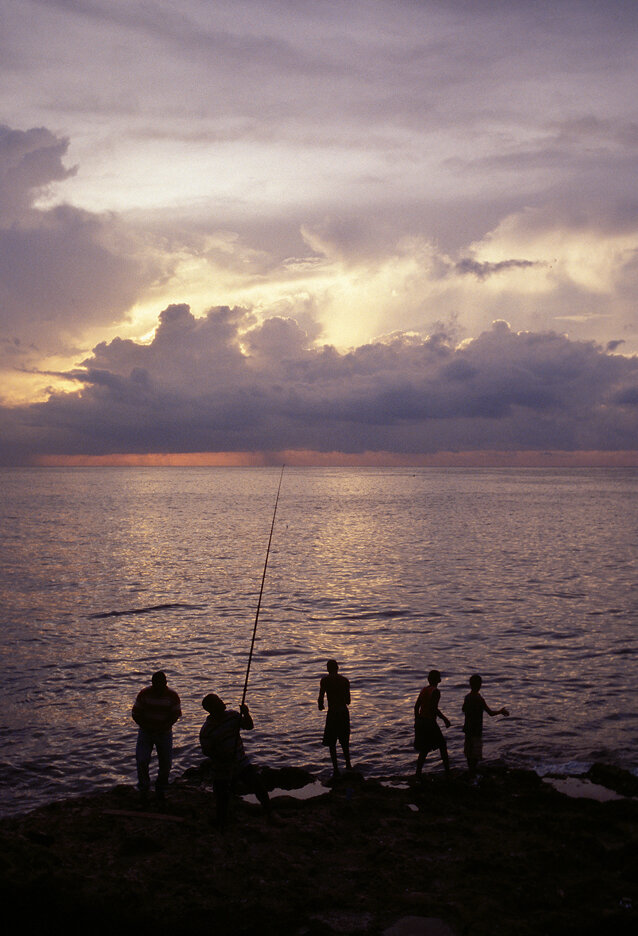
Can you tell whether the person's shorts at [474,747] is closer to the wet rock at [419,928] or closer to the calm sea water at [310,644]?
the calm sea water at [310,644]

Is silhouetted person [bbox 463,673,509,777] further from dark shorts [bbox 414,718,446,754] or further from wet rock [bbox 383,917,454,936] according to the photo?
wet rock [bbox 383,917,454,936]

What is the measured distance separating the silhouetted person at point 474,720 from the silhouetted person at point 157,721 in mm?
5167

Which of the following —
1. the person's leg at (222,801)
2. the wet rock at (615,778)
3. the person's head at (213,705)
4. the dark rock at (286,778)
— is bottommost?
the dark rock at (286,778)

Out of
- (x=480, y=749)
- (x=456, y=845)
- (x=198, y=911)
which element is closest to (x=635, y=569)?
(x=480, y=749)

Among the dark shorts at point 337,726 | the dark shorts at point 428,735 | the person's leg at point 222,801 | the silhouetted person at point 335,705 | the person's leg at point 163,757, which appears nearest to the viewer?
the person's leg at point 222,801

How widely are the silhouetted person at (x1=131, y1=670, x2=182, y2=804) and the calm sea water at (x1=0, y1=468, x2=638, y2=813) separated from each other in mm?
2792

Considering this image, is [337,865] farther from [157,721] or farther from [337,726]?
[337,726]

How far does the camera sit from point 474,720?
13.4 meters

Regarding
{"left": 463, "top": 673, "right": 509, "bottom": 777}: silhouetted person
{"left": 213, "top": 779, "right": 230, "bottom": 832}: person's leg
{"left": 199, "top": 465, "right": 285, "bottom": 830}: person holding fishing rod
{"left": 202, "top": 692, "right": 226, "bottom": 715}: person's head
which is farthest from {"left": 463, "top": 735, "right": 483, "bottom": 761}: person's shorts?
{"left": 202, "top": 692, "right": 226, "bottom": 715}: person's head

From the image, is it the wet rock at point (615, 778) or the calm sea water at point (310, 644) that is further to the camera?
the calm sea water at point (310, 644)

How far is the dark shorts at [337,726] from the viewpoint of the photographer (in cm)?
1341

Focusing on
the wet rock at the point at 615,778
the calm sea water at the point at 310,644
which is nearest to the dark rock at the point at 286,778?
the calm sea water at the point at 310,644

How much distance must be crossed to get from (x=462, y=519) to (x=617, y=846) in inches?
3326

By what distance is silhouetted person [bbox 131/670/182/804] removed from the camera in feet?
38.1
